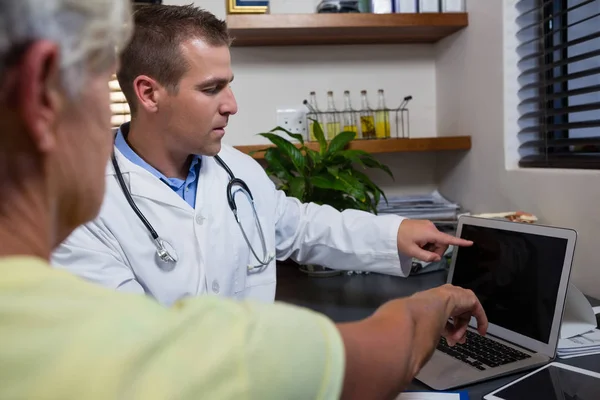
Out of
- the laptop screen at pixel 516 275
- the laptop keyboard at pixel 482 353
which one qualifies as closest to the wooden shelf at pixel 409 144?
the laptop screen at pixel 516 275

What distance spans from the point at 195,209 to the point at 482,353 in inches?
27.7

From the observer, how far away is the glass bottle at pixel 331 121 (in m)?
2.10

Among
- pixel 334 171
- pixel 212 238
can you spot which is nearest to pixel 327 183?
pixel 334 171

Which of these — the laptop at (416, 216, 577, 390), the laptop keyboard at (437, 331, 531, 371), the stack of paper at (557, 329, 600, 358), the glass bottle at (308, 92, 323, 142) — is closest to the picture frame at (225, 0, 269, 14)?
the glass bottle at (308, 92, 323, 142)

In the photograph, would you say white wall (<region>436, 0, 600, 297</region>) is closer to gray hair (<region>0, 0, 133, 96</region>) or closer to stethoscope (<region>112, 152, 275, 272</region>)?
stethoscope (<region>112, 152, 275, 272</region>)

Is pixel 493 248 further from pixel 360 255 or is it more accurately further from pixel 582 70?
pixel 582 70

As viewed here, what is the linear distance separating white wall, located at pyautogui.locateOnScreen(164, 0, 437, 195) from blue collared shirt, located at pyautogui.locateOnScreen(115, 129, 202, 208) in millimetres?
700

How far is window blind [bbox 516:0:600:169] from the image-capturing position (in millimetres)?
1445

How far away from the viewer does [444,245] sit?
1295mm

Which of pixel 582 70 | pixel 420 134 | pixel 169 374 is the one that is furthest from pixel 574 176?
pixel 169 374

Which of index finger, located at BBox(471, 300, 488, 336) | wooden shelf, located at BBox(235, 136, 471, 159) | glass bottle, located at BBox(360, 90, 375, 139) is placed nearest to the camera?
index finger, located at BBox(471, 300, 488, 336)

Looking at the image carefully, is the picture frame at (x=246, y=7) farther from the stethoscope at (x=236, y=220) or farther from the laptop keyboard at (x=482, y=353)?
the laptop keyboard at (x=482, y=353)

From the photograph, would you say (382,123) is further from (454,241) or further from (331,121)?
(454,241)

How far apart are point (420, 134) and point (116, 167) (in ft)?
4.34
